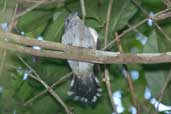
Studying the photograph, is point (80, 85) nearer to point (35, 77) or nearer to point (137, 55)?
point (35, 77)

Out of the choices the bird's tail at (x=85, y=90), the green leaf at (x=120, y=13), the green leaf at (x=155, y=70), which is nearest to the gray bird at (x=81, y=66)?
the bird's tail at (x=85, y=90)

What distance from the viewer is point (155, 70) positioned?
323cm

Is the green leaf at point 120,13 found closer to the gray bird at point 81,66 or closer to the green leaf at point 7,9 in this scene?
the gray bird at point 81,66

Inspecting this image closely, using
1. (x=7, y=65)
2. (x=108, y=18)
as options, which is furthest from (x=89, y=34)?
(x=7, y=65)

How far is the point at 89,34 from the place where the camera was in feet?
10.2

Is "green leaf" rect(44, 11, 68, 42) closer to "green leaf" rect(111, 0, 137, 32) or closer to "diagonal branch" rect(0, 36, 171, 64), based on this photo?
"green leaf" rect(111, 0, 137, 32)

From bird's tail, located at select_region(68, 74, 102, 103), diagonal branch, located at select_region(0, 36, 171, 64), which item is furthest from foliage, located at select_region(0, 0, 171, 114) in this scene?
diagonal branch, located at select_region(0, 36, 171, 64)

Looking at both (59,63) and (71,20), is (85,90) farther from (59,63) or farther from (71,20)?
(71,20)

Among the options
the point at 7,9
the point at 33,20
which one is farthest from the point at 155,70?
the point at 7,9

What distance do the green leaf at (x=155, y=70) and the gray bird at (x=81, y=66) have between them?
12.8 inches

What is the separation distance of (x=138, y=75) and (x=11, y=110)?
0.95m

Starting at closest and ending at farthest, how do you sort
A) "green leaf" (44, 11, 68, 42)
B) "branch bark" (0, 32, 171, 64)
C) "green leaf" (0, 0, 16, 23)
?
1. "branch bark" (0, 32, 171, 64)
2. "green leaf" (0, 0, 16, 23)
3. "green leaf" (44, 11, 68, 42)

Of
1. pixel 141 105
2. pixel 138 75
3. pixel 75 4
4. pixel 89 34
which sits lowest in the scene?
pixel 141 105

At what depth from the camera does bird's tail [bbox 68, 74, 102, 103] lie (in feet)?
10.2
